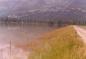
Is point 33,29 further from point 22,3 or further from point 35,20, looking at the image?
point 22,3

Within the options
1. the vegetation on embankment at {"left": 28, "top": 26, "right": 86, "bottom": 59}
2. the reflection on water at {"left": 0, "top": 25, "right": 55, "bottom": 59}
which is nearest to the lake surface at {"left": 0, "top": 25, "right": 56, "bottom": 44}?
the reflection on water at {"left": 0, "top": 25, "right": 55, "bottom": 59}

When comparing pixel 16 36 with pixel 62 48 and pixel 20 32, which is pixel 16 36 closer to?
pixel 20 32

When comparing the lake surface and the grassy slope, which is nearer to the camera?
the grassy slope

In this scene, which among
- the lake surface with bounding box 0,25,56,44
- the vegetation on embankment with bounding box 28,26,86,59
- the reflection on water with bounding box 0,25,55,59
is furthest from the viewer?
the lake surface with bounding box 0,25,56,44

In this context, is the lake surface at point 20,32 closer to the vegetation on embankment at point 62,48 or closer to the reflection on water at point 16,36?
the reflection on water at point 16,36

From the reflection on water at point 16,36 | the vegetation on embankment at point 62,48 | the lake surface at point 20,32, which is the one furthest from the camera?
the lake surface at point 20,32

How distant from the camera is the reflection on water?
3.57ft

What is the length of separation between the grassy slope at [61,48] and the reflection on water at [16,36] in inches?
5.2

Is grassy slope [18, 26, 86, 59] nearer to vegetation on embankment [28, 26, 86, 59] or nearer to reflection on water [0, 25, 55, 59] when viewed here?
vegetation on embankment [28, 26, 86, 59]

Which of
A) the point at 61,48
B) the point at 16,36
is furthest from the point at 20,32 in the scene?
the point at 61,48

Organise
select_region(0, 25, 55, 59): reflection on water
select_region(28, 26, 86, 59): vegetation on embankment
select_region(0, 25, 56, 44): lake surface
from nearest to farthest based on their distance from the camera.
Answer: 1. select_region(28, 26, 86, 59): vegetation on embankment
2. select_region(0, 25, 55, 59): reflection on water
3. select_region(0, 25, 56, 44): lake surface

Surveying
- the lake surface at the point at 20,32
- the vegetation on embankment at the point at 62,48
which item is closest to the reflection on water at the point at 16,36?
the lake surface at the point at 20,32

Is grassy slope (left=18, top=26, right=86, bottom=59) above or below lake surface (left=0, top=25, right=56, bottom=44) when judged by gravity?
above

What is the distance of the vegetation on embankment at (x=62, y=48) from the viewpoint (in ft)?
2.65
